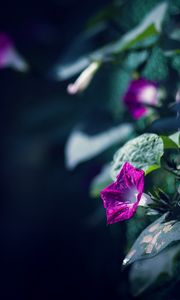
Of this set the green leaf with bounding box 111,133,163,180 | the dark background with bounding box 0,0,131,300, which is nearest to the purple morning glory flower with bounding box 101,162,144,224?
the green leaf with bounding box 111,133,163,180

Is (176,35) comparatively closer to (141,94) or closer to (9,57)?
(141,94)

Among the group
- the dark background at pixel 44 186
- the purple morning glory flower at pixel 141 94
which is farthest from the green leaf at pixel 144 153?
the dark background at pixel 44 186

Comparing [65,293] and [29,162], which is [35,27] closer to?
[29,162]

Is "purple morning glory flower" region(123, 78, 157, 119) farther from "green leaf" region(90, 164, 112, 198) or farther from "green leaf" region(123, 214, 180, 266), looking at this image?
"green leaf" region(123, 214, 180, 266)

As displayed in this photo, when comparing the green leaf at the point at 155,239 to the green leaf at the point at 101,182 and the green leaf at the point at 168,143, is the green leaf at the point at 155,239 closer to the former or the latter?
the green leaf at the point at 168,143

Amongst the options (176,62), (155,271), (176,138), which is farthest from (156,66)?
(155,271)

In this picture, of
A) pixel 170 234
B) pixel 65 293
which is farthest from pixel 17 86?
pixel 170 234
